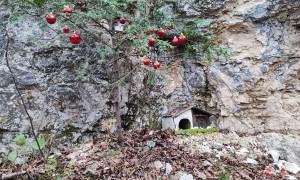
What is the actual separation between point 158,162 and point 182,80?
286cm

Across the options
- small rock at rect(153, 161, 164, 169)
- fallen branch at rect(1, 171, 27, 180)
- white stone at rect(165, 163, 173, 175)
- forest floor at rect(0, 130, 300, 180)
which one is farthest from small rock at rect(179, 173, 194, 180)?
fallen branch at rect(1, 171, 27, 180)

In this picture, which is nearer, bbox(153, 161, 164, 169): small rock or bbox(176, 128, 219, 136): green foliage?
bbox(153, 161, 164, 169): small rock

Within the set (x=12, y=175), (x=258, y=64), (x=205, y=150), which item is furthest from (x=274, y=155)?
(x=12, y=175)

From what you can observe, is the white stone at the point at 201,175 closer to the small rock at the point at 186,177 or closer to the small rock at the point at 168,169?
the small rock at the point at 186,177

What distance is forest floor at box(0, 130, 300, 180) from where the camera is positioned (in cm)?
279

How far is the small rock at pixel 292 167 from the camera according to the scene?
3268mm

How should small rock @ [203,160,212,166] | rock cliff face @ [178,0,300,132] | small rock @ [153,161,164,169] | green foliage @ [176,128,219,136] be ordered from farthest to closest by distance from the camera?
Answer: rock cliff face @ [178,0,300,132] → green foliage @ [176,128,219,136] → small rock @ [203,160,212,166] → small rock @ [153,161,164,169]

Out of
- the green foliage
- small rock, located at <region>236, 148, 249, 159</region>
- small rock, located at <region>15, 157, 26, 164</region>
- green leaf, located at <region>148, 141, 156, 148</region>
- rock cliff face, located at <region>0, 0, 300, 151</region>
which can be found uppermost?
rock cliff face, located at <region>0, 0, 300, 151</region>

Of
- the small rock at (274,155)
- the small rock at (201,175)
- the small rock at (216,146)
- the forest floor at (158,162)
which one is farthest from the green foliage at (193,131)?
the small rock at (201,175)

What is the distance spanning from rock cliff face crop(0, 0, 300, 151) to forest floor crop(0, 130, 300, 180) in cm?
84

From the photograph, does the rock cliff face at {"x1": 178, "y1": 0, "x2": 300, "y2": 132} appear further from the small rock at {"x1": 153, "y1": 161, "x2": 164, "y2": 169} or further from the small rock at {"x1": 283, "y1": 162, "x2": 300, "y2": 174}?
the small rock at {"x1": 153, "y1": 161, "x2": 164, "y2": 169}

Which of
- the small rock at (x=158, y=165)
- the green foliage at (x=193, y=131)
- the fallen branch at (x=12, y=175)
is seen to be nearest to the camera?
the fallen branch at (x=12, y=175)

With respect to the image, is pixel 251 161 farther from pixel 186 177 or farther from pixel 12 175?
pixel 12 175

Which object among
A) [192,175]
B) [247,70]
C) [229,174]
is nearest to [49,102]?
[192,175]
